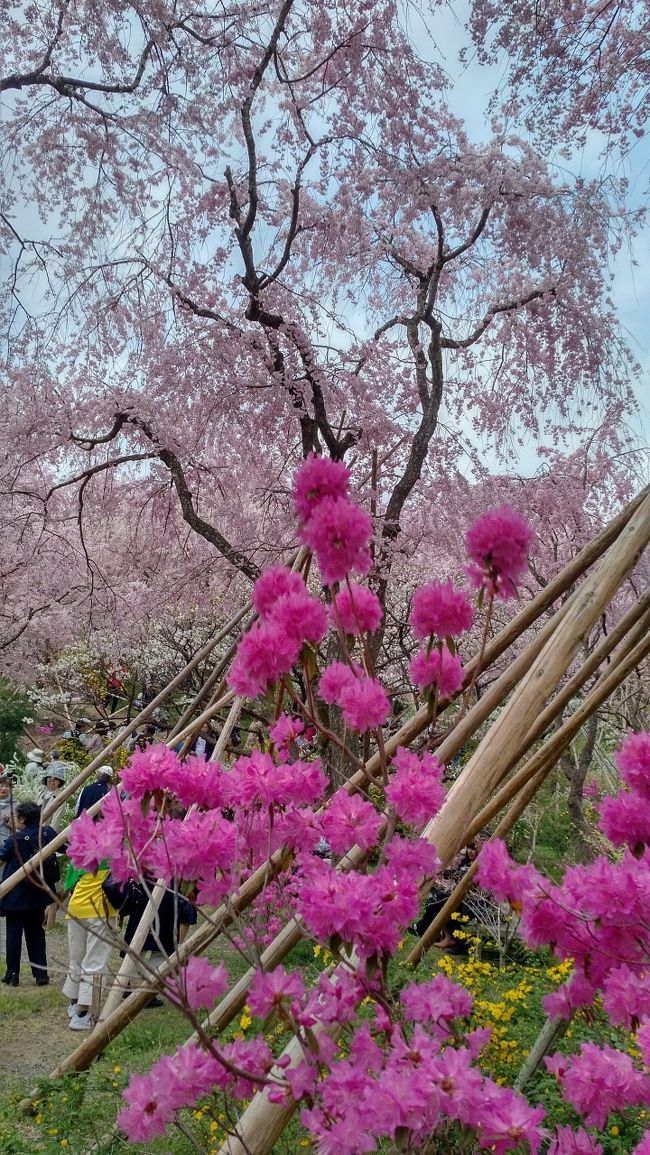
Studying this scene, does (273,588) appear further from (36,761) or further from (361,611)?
(36,761)

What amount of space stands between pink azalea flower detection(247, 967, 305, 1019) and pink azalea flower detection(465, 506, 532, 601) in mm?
612

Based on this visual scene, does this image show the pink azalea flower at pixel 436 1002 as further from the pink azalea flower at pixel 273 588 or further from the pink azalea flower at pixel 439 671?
the pink azalea flower at pixel 273 588

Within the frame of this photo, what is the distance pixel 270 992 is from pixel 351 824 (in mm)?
248

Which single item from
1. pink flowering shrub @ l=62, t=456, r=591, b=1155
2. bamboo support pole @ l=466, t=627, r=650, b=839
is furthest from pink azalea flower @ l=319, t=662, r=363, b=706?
bamboo support pole @ l=466, t=627, r=650, b=839

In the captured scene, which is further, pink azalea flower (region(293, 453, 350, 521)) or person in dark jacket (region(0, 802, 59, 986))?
person in dark jacket (region(0, 802, 59, 986))

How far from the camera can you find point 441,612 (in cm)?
125

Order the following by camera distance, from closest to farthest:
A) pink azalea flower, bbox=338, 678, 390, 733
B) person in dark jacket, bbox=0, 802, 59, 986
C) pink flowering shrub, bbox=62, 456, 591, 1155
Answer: pink flowering shrub, bbox=62, 456, 591, 1155 < pink azalea flower, bbox=338, 678, 390, 733 < person in dark jacket, bbox=0, 802, 59, 986

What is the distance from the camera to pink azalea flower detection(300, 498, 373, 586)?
113cm

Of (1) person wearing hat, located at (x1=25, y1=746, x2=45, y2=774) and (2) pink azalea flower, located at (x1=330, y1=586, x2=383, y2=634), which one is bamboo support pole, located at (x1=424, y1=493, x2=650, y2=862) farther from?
(1) person wearing hat, located at (x1=25, y1=746, x2=45, y2=774)

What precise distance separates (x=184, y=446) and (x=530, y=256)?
134 inches

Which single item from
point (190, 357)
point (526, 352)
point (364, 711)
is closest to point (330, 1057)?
point (364, 711)

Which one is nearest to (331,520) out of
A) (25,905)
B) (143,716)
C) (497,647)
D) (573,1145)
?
(497,647)

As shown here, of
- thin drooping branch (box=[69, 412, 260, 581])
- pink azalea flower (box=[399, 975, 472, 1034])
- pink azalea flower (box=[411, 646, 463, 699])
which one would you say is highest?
thin drooping branch (box=[69, 412, 260, 581])

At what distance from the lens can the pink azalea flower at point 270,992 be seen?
3.45 feet
